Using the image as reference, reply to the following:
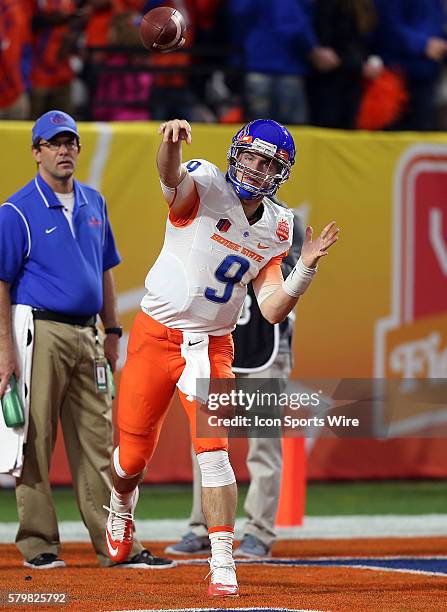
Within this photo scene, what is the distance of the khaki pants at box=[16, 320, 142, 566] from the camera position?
631cm

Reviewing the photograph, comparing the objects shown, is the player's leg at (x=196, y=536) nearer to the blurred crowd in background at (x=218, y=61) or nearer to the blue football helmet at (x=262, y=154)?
the blue football helmet at (x=262, y=154)

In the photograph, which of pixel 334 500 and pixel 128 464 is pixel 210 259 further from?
pixel 334 500

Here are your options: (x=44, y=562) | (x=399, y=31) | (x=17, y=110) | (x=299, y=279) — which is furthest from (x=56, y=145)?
(x=399, y=31)

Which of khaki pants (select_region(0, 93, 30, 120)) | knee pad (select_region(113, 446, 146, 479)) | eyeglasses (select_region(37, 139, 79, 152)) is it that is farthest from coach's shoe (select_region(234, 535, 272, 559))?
khaki pants (select_region(0, 93, 30, 120))

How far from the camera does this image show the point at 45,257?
20.6 ft

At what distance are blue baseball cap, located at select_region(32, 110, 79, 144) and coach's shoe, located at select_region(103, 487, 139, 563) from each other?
1.85 m

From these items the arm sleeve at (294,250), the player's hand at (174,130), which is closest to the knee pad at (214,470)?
the player's hand at (174,130)

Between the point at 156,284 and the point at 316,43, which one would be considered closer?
the point at 156,284

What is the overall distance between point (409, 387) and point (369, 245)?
55.6 inches

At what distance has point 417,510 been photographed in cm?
868

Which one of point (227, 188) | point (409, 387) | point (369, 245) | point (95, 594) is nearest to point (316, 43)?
point (369, 245)

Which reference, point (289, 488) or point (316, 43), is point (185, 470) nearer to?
point (289, 488)

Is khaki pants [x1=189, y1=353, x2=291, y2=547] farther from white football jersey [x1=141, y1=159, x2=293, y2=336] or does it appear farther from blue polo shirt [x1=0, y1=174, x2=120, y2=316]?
white football jersey [x1=141, y1=159, x2=293, y2=336]

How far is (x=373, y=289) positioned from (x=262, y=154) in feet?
14.0
